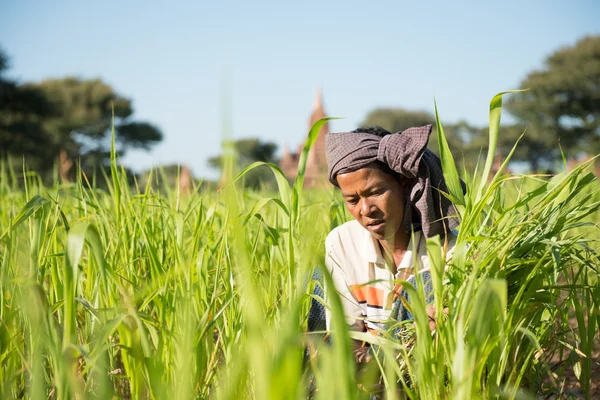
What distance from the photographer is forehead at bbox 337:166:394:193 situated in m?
1.50

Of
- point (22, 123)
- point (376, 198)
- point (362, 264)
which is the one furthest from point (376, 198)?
point (22, 123)

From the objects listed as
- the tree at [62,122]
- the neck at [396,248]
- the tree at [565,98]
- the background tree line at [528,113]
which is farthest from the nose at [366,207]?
the tree at [565,98]

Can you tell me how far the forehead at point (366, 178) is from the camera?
1.50m

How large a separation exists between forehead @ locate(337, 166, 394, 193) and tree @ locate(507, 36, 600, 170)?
85.1 ft

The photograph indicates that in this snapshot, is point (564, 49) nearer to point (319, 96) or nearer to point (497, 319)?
point (319, 96)

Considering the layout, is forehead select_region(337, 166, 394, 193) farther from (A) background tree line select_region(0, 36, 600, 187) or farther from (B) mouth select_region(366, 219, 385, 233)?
(A) background tree line select_region(0, 36, 600, 187)

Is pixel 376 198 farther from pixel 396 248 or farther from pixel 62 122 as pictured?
pixel 62 122

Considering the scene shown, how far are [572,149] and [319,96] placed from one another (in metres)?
14.3

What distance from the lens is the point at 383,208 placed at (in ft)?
4.97

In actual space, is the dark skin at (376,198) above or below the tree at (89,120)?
below

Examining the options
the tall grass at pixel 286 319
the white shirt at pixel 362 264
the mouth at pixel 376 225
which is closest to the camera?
the tall grass at pixel 286 319

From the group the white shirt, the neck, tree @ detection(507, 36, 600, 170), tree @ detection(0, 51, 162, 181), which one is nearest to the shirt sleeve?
the white shirt

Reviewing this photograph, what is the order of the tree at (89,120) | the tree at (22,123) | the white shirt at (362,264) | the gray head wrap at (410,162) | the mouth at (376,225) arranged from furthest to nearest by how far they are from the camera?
the tree at (89,120) < the tree at (22,123) < the white shirt at (362,264) < the mouth at (376,225) < the gray head wrap at (410,162)

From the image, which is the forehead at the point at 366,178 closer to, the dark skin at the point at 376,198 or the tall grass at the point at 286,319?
A: the dark skin at the point at 376,198
